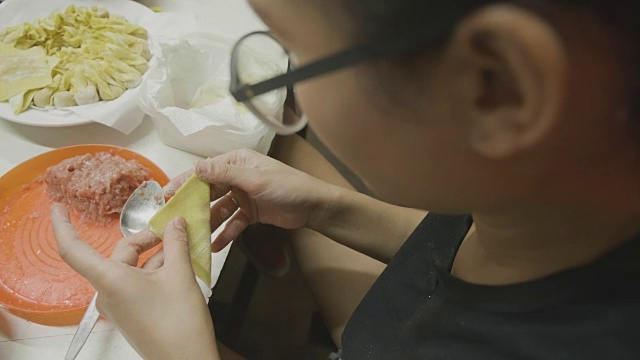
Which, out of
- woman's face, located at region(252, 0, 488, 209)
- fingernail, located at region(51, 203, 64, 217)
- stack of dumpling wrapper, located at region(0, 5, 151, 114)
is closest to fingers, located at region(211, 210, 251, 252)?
fingernail, located at region(51, 203, 64, 217)

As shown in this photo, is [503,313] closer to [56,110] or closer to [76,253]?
[76,253]

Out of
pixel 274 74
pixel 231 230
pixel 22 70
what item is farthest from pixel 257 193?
pixel 22 70

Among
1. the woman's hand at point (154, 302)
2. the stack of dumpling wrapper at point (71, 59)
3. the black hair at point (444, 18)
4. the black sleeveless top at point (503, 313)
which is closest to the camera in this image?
the black hair at point (444, 18)

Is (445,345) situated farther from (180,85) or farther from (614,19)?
(180,85)

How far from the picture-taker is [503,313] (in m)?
0.47

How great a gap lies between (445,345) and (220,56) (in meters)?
0.68

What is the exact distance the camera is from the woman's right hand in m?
0.79

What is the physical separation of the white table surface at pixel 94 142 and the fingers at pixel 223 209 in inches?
2.2

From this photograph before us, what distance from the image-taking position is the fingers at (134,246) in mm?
689

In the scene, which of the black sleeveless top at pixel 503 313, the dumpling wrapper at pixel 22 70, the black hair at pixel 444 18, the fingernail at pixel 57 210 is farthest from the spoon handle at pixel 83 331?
the black hair at pixel 444 18

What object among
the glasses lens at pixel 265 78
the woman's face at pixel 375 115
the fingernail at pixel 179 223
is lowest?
the fingernail at pixel 179 223

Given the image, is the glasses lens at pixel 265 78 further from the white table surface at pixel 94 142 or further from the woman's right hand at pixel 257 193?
the woman's right hand at pixel 257 193

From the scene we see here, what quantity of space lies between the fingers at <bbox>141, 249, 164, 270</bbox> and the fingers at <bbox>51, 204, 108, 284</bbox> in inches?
2.2

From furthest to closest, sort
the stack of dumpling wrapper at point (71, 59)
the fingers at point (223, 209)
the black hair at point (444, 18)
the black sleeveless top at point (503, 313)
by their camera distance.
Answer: the stack of dumpling wrapper at point (71, 59), the fingers at point (223, 209), the black sleeveless top at point (503, 313), the black hair at point (444, 18)
